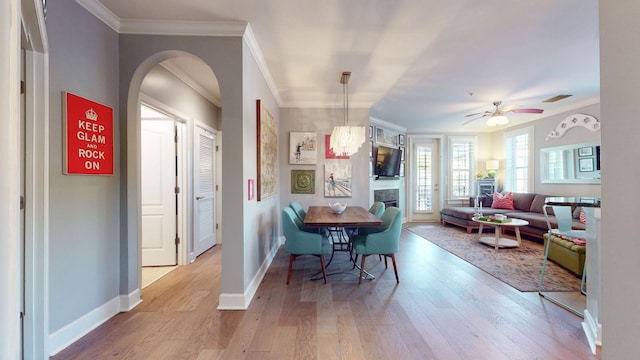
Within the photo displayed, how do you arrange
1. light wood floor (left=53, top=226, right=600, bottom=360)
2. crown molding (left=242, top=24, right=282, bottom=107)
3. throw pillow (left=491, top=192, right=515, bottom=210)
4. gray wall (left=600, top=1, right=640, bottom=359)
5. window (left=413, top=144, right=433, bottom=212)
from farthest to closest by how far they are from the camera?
window (left=413, top=144, right=433, bottom=212) < throw pillow (left=491, top=192, right=515, bottom=210) < crown molding (left=242, top=24, right=282, bottom=107) < light wood floor (left=53, top=226, right=600, bottom=360) < gray wall (left=600, top=1, right=640, bottom=359)

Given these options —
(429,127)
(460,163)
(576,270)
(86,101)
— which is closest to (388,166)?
(429,127)

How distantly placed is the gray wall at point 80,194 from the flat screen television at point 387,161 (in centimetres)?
497

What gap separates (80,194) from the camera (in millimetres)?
2088

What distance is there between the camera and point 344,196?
16.1 feet

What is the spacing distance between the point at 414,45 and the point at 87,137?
3133mm

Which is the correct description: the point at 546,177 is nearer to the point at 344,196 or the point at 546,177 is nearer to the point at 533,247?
the point at 533,247

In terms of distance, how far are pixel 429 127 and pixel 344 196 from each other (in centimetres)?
370

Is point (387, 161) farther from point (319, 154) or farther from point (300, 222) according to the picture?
point (300, 222)

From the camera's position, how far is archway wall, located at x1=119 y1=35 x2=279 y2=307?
246 centimetres

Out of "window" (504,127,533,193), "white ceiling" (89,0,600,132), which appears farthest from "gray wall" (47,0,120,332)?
"window" (504,127,533,193)

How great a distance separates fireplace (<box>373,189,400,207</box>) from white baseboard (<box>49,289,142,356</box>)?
16.0 ft

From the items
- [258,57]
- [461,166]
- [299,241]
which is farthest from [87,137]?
[461,166]

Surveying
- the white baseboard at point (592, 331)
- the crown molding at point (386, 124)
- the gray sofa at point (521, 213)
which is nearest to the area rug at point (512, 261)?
the gray sofa at point (521, 213)

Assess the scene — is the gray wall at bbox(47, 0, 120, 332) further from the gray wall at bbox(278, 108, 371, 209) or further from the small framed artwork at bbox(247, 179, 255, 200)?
the gray wall at bbox(278, 108, 371, 209)
